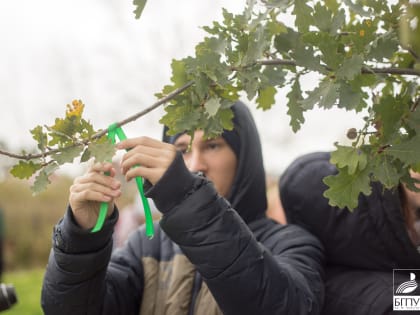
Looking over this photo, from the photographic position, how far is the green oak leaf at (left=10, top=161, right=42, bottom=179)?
1.19 metres

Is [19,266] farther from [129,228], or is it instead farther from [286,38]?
[286,38]

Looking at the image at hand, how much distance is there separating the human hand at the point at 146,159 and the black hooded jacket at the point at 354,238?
74 centimetres

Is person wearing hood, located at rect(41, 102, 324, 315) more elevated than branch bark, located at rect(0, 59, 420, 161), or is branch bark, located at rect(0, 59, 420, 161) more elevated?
branch bark, located at rect(0, 59, 420, 161)

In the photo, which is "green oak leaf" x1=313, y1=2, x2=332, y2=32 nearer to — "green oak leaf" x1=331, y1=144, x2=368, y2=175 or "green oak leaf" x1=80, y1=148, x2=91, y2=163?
"green oak leaf" x1=331, y1=144, x2=368, y2=175

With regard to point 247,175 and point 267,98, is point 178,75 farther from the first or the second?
point 247,175

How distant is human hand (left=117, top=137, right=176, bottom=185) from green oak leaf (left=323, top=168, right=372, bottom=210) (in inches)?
16.4

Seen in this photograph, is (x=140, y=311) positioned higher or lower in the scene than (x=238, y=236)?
lower

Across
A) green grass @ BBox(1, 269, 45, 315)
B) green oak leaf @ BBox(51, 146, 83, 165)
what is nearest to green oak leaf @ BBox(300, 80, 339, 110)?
green oak leaf @ BBox(51, 146, 83, 165)

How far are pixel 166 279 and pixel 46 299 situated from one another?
0.41 m

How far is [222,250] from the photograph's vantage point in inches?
57.3

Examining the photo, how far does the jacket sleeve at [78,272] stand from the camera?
158cm

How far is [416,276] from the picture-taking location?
184 cm

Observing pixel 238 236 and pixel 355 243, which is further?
pixel 355 243

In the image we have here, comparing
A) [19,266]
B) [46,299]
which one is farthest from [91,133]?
[19,266]
